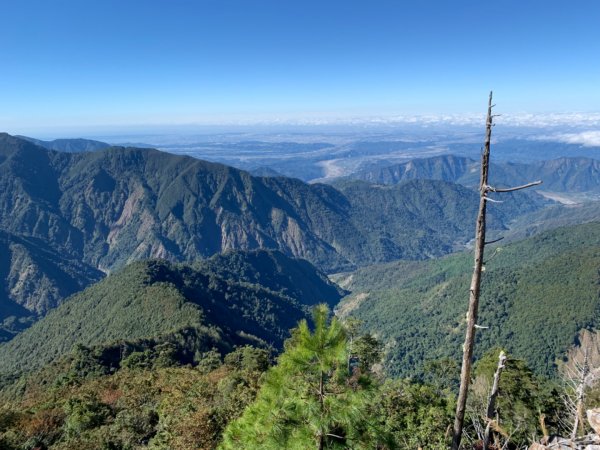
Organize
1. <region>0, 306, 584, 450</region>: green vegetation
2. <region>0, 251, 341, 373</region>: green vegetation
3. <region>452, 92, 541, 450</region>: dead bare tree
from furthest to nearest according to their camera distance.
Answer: <region>0, 251, 341, 373</region>: green vegetation < <region>0, 306, 584, 450</region>: green vegetation < <region>452, 92, 541, 450</region>: dead bare tree

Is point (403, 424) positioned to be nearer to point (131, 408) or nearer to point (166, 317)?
point (131, 408)

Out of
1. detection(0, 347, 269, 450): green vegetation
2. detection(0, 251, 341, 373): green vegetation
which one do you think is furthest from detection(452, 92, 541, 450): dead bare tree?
detection(0, 251, 341, 373): green vegetation

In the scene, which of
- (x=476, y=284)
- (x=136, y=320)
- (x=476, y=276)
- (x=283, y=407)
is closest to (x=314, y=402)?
(x=283, y=407)

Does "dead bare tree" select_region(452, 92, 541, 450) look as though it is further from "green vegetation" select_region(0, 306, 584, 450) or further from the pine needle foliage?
the pine needle foliage

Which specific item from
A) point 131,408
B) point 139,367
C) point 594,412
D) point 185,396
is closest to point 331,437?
point 594,412

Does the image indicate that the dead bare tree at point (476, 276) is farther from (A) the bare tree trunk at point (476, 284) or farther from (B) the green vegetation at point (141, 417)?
(B) the green vegetation at point (141, 417)

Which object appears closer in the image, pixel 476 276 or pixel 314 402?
pixel 476 276

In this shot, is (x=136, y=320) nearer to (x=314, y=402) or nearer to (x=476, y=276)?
(x=314, y=402)

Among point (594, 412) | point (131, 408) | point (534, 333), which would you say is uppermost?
point (594, 412)
